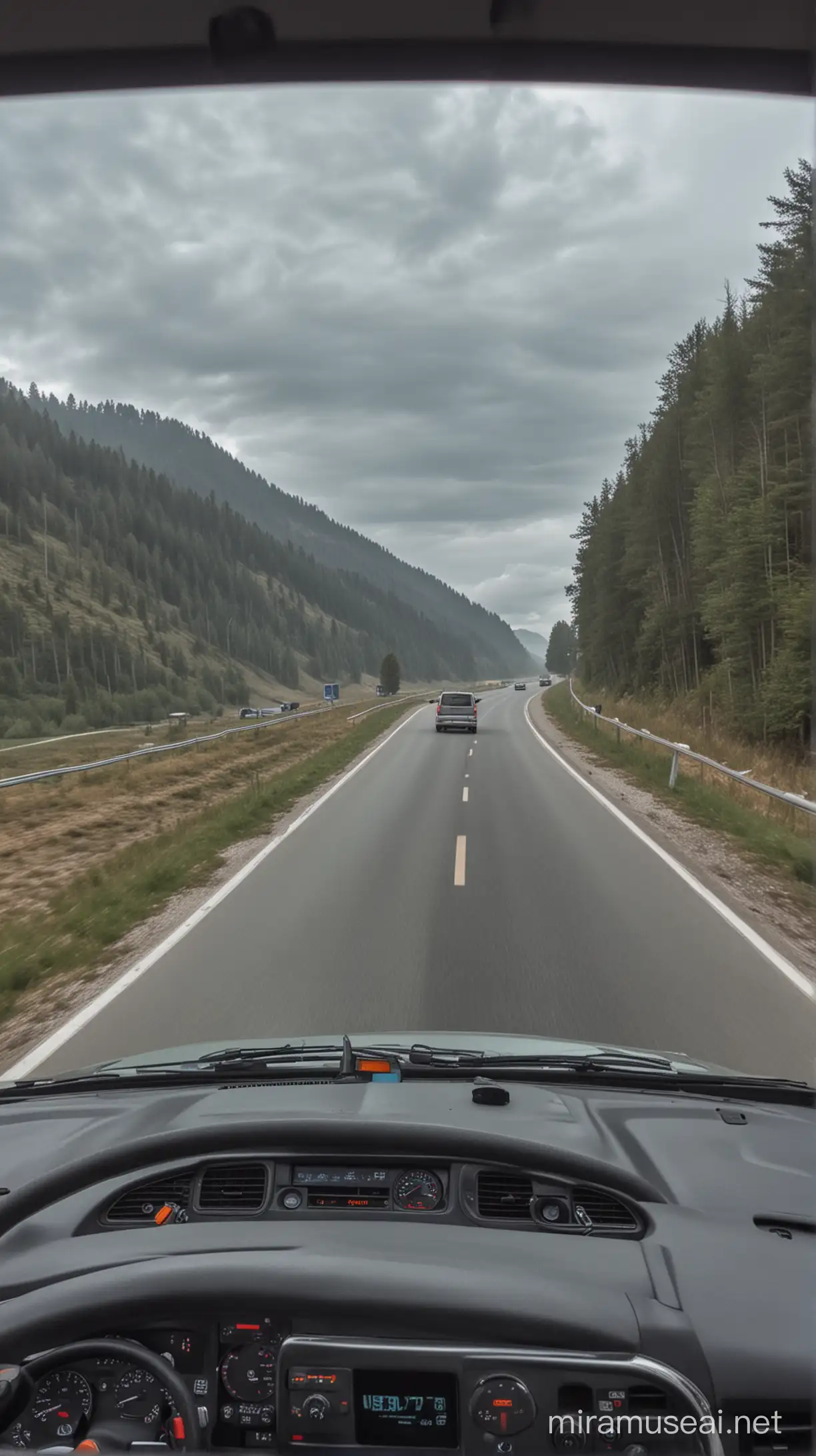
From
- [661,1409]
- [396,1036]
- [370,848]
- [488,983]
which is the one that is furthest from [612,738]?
[661,1409]

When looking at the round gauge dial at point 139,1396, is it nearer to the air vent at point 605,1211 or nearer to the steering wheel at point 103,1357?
the steering wheel at point 103,1357

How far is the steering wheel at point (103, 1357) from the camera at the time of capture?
2.23 metres

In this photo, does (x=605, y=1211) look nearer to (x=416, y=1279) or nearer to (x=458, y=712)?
(x=416, y=1279)

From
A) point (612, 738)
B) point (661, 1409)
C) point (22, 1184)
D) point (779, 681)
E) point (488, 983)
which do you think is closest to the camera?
point (661, 1409)

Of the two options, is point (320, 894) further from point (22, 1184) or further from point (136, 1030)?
point (22, 1184)

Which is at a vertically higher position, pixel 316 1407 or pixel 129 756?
pixel 129 756

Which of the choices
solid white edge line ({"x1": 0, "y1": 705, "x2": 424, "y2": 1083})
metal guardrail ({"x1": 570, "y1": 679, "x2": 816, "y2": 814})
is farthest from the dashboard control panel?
metal guardrail ({"x1": 570, "y1": 679, "x2": 816, "y2": 814})

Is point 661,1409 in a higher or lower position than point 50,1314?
lower

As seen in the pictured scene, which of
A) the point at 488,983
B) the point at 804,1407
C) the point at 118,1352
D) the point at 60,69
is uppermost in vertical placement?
the point at 60,69

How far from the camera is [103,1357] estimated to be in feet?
7.77

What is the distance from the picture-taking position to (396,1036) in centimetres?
457

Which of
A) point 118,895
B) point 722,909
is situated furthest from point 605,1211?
point 118,895

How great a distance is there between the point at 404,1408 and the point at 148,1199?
1.09m

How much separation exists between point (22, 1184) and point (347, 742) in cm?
3254
